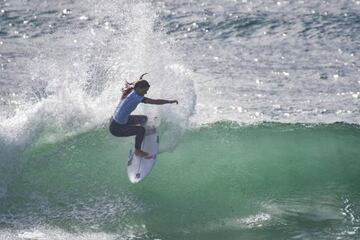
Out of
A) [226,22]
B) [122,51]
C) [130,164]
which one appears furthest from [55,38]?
[130,164]

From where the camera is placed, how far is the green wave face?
14469mm

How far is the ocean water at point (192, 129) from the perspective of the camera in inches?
583

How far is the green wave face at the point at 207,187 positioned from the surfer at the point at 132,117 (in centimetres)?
136

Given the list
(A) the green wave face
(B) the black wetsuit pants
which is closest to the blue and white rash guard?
(B) the black wetsuit pants

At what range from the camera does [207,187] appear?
1616cm

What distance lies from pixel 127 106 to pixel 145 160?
5.05ft

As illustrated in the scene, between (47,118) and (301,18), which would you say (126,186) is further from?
(301,18)

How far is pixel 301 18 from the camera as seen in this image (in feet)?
98.0

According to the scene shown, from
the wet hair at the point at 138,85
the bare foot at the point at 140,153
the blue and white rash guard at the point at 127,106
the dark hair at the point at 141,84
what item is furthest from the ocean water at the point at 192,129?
the dark hair at the point at 141,84

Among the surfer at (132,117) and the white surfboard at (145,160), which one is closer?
the surfer at (132,117)

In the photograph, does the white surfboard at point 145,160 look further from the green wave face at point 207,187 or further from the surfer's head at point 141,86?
the surfer's head at point 141,86

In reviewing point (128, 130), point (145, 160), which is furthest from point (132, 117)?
point (145, 160)

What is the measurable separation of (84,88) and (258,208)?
8.20m

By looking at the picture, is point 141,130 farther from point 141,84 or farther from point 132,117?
point 141,84
